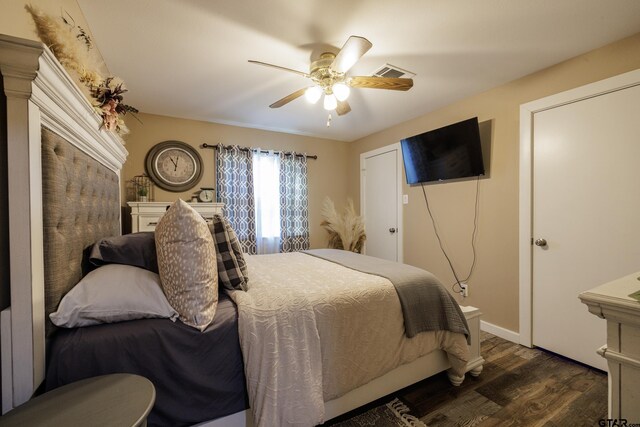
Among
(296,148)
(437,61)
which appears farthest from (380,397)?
(296,148)

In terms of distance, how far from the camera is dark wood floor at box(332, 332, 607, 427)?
1.43 metres

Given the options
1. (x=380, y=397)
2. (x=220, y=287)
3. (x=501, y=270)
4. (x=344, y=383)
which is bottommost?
(x=380, y=397)

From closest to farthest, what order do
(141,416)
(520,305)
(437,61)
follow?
(141,416) → (437,61) → (520,305)

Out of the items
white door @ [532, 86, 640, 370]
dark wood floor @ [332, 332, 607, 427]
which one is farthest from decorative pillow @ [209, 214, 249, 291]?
white door @ [532, 86, 640, 370]

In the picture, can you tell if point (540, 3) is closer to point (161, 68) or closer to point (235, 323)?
point (235, 323)

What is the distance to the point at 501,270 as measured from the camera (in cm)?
246

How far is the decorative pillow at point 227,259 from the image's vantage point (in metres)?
1.37

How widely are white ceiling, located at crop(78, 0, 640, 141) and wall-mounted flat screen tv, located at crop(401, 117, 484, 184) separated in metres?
0.41

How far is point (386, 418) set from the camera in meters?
1.43

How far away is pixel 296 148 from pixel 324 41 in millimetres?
2218

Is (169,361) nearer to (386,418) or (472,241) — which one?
(386,418)

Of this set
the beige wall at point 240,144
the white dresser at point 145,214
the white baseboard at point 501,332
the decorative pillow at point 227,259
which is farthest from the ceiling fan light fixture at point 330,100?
the white baseboard at point 501,332

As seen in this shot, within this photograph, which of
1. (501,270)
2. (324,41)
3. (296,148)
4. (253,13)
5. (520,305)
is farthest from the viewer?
(296,148)

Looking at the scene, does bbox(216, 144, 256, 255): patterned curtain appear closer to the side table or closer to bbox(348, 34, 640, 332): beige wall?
bbox(348, 34, 640, 332): beige wall
